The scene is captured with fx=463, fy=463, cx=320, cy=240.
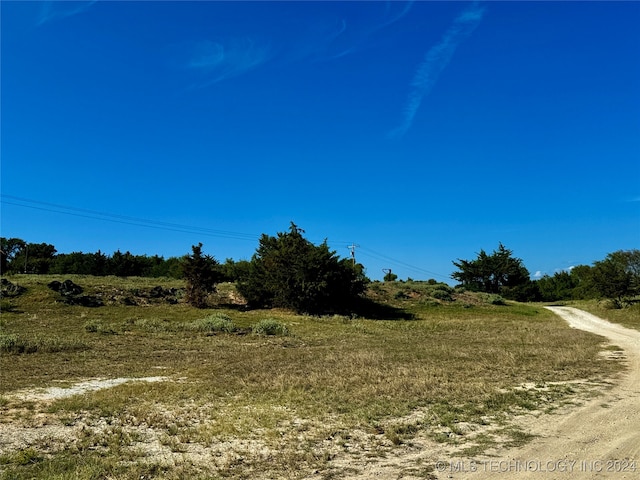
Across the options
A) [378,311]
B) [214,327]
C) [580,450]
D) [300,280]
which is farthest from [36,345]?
[378,311]

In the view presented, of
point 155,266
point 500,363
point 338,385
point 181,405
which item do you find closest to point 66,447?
point 181,405

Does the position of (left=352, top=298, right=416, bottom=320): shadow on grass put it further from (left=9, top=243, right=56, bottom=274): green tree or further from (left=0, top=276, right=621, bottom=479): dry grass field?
(left=9, top=243, right=56, bottom=274): green tree

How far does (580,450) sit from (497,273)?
249 ft

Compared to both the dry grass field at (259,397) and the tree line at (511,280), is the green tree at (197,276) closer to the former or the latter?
the dry grass field at (259,397)

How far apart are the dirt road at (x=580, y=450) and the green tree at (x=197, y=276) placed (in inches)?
1235

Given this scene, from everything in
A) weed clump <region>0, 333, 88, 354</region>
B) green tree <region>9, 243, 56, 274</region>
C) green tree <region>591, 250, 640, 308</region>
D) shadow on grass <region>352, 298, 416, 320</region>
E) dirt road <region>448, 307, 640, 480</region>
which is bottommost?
dirt road <region>448, 307, 640, 480</region>

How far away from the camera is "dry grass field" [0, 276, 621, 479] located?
6.71m

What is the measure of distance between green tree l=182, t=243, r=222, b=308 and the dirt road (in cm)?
3136

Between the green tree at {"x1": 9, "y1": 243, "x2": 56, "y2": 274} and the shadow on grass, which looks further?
the green tree at {"x1": 9, "y1": 243, "x2": 56, "y2": 274}

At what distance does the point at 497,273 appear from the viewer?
255ft

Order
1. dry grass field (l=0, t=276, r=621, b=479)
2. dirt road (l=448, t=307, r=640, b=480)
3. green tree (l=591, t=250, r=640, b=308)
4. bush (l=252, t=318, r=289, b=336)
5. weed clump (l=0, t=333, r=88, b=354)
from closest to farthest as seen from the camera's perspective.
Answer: dirt road (l=448, t=307, r=640, b=480), dry grass field (l=0, t=276, r=621, b=479), weed clump (l=0, t=333, r=88, b=354), bush (l=252, t=318, r=289, b=336), green tree (l=591, t=250, r=640, b=308)

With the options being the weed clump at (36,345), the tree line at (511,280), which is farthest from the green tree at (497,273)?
the weed clump at (36,345)

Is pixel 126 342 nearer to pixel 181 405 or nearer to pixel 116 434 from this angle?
pixel 181 405

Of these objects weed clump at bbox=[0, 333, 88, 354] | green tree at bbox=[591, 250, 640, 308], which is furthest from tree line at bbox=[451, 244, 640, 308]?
weed clump at bbox=[0, 333, 88, 354]
